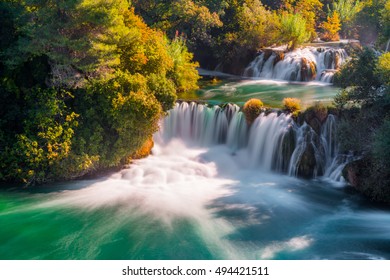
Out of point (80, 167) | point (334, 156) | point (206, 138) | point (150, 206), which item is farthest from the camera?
point (206, 138)

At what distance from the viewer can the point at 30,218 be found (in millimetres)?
16484

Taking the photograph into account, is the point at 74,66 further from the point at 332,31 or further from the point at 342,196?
the point at 332,31

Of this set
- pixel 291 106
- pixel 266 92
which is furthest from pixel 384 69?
pixel 266 92

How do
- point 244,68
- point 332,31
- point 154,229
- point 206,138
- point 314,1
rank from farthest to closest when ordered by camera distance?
point 314,1 < point 332,31 < point 244,68 < point 206,138 < point 154,229

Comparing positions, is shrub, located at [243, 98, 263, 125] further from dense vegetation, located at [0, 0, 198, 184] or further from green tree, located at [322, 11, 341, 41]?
green tree, located at [322, 11, 341, 41]

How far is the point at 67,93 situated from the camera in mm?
20031

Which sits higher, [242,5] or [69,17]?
[242,5]

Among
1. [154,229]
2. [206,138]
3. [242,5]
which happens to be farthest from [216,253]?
[242,5]

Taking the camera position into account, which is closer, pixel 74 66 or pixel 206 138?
pixel 74 66

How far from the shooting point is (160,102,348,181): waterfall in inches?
809

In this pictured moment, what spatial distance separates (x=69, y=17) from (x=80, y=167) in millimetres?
7116

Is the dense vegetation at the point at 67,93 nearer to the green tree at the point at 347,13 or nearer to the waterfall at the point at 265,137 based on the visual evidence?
the waterfall at the point at 265,137

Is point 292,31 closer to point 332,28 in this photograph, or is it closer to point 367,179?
point 332,28

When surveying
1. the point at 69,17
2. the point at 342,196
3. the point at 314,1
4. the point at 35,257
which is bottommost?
the point at 35,257
